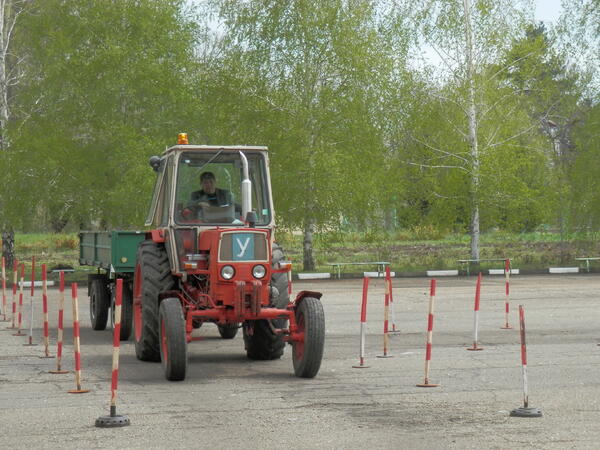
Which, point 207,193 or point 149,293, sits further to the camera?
point 207,193

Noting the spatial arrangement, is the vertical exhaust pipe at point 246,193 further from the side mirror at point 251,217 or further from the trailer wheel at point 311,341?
the trailer wheel at point 311,341

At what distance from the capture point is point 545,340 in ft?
53.9

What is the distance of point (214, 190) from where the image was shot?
Result: 554 inches

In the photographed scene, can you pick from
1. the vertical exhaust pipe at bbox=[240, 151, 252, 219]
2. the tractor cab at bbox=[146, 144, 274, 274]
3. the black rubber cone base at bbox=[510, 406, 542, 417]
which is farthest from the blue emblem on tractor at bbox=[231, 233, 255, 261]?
the black rubber cone base at bbox=[510, 406, 542, 417]

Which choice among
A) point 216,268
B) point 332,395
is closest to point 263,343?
point 216,268

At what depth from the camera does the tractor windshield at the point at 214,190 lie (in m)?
14.0

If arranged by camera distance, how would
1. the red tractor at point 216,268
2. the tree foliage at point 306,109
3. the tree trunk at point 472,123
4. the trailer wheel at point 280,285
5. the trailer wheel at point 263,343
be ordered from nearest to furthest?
1. the red tractor at point 216,268
2. the trailer wheel at point 280,285
3. the trailer wheel at point 263,343
4. the tree foliage at point 306,109
5. the tree trunk at point 472,123

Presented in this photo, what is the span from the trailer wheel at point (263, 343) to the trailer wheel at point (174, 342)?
1718mm

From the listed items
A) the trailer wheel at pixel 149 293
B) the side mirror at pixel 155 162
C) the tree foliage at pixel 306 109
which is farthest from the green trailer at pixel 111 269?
the tree foliage at pixel 306 109

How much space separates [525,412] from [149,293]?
547cm

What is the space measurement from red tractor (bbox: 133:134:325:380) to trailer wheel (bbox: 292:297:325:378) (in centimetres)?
1

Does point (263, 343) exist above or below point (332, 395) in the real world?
above

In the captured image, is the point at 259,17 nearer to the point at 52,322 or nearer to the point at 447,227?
the point at 447,227

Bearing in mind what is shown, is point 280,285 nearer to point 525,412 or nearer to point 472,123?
point 525,412
